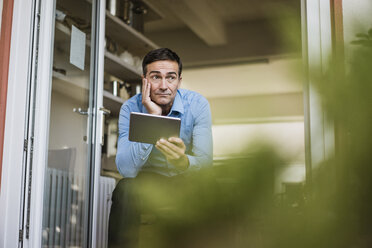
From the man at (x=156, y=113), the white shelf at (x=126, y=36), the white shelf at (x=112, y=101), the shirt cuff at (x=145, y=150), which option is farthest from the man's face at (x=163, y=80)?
the white shelf at (x=126, y=36)

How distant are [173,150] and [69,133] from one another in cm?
165

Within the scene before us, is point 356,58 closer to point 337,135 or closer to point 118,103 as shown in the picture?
point 337,135

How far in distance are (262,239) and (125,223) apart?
1471mm

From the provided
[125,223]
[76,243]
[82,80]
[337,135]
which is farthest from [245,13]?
[337,135]

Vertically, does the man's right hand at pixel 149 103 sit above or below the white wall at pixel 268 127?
above

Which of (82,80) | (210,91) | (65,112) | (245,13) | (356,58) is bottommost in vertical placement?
(356,58)

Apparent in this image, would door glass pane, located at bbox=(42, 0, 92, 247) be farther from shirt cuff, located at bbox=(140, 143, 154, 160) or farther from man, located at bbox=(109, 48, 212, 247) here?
shirt cuff, located at bbox=(140, 143, 154, 160)

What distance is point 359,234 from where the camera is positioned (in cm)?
29

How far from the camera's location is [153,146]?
1982 mm

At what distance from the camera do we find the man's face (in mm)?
2230

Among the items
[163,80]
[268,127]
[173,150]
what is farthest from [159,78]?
[268,127]

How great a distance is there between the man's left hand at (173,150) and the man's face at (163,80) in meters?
0.95

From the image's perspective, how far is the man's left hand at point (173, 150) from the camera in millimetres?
828

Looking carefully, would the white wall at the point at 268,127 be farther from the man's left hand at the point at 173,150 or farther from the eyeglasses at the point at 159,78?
the eyeglasses at the point at 159,78
